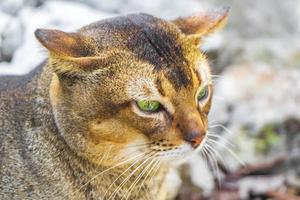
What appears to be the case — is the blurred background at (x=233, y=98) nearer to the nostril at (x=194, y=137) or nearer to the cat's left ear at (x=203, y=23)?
the cat's left ear at (x=203, y=23)

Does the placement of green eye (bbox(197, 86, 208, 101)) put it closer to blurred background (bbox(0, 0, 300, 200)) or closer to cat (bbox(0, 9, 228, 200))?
cat (bbox(0, 9, 228, 200))

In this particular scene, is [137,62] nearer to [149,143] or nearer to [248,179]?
[149,143]

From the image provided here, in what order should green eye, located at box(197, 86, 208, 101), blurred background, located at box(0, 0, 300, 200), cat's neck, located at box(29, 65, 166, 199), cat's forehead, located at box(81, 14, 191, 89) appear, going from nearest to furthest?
cat's forehead, located at box(81, 14, 191, 89) → green eye, located at box(197, 86, 208, 101) → cat's neck, located at box(29, 65, 166, 199) → blurred background, located at box(0, 0, 300, 200)

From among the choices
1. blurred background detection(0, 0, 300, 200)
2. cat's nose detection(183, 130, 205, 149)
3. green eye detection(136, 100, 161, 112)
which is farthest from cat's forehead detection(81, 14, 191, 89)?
blurred background detection(0, 0, 300, 200)

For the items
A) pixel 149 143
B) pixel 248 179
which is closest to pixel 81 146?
pixel 149 143

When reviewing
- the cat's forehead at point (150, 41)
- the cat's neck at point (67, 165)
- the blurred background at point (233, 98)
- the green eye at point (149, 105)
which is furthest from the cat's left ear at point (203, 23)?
the blurred background at point (233, 98)

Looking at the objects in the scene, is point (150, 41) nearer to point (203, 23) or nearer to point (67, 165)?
point (203, 23)
